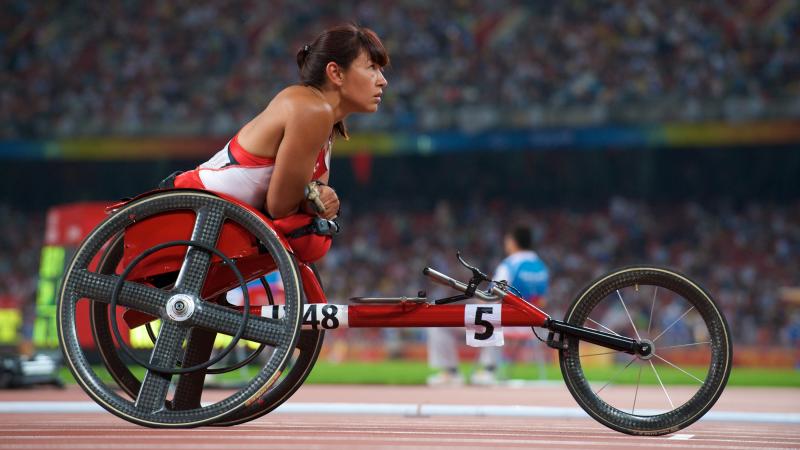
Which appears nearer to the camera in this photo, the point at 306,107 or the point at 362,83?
the point at 306,107

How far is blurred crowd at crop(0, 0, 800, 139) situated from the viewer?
26.4 metres

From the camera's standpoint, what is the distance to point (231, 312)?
15.0ft

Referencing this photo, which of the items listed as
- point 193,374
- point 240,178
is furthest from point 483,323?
point 193,374

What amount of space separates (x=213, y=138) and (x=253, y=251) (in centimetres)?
2446

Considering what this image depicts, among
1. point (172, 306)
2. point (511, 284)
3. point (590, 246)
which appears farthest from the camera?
point (590, 246)

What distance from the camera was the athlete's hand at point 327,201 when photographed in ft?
15.8

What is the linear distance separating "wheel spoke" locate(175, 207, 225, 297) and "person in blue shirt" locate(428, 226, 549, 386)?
7545 mm

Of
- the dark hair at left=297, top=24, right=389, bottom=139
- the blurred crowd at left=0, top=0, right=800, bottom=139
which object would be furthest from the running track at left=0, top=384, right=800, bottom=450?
the blurred crowd at left=0, top=0, right=800, bottom=139

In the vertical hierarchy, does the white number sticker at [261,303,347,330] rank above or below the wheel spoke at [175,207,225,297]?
below

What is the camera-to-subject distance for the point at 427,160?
30.9 meters

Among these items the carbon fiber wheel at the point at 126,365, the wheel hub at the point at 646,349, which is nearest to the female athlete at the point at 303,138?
the carbon fiber wheel at the point at 126,365

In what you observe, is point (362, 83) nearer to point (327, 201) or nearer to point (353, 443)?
point (327, 201)

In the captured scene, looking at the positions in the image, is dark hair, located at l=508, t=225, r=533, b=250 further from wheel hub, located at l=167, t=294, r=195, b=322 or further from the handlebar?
wheel hub, located at l=167, t=294, r=195, b=322

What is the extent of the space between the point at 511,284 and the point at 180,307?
7.81 metres
